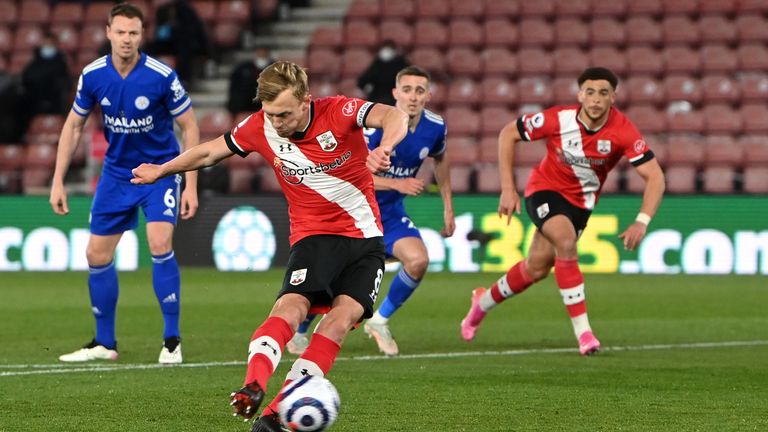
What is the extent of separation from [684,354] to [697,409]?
97.7 inches

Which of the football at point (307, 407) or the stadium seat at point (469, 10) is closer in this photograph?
the football at point (307, 407)

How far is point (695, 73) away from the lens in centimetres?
1947

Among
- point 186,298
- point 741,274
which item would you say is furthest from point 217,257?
point 741,274

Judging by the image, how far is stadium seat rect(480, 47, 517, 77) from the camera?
20.0 meters

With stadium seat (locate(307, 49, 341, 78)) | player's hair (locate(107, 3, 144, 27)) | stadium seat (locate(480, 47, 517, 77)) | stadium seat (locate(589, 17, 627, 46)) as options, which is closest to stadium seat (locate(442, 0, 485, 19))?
stadium seat (locate(480, 47, 517, 77))

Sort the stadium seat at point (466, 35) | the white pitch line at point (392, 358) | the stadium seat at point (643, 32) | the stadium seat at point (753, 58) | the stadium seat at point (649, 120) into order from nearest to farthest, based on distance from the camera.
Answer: the white pitch line at point (392, 358), the stadium seat at point (649, 120), the stadium seat at point (753, 58), the stadium seat at point (643, 32), the stadium seat at point (466, 35)

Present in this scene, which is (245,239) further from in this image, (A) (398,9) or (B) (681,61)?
(B) (681,61)

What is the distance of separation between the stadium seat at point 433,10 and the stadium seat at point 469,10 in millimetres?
126

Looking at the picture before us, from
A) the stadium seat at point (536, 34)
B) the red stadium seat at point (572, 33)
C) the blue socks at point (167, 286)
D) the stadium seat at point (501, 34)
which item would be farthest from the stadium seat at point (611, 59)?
the blue socks at point (167, 286)

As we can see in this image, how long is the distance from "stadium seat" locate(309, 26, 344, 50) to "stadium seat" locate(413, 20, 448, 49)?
1.23 meters

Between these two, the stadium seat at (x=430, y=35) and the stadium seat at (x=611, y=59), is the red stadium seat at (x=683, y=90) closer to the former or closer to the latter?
the stadium seat at (x=611, y=59)

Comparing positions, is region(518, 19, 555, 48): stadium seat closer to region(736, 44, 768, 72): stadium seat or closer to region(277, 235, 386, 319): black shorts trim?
region(736, 44, 768, 72): stadium seat

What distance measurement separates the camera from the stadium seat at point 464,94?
64.4 feet

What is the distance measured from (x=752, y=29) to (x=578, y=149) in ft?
37.4
